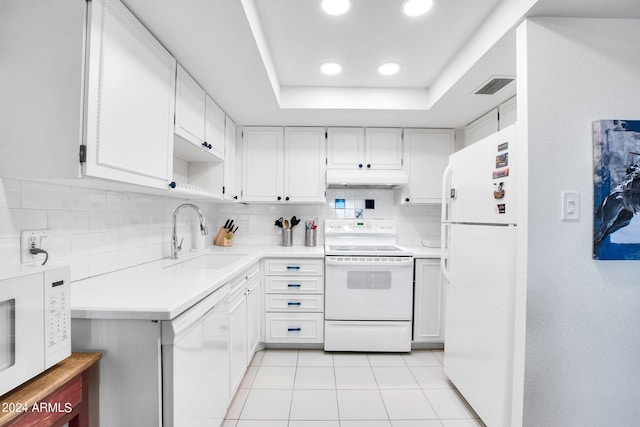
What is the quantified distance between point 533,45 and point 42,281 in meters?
2.06

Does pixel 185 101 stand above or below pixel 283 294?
above

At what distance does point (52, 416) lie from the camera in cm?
79

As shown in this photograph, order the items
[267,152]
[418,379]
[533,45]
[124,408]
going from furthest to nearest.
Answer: [267,152] → [418,379] → [533,45] → [124,408]

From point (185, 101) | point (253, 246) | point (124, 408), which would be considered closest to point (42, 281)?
point (124, 408)

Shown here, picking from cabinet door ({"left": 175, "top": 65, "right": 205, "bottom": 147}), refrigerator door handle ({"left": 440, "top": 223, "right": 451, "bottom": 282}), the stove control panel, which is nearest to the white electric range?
→ refrigerator door handle ({"left": 440, "top": 223, "right": 451, "bottom": 282})

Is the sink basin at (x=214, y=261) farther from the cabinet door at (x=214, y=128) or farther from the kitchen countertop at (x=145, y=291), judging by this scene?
the cabinet door at (x=214, y=128)

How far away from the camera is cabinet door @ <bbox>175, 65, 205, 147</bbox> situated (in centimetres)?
168

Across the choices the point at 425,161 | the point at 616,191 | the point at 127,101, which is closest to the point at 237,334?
the point at 127,101

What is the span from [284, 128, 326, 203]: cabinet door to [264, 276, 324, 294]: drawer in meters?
0.82

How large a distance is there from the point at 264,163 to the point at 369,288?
1612mm

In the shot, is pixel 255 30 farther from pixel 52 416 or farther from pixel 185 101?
pixel 52 416

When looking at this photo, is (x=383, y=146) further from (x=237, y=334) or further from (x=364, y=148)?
(x=237, y=334)

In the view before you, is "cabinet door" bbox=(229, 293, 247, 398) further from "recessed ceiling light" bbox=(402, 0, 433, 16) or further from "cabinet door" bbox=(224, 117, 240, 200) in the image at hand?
"recessed ceiling light" bbox=(402, 0, 433, 16)

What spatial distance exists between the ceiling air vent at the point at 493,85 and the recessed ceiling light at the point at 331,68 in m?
1.04
